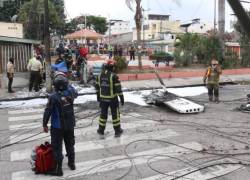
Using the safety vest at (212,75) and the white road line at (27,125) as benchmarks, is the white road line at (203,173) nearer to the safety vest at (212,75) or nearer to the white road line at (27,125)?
the white road line at (27,125)

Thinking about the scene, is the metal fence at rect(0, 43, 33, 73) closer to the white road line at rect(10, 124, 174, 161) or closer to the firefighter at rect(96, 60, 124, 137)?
the firefighter at rect(96, 60, 124, 137)

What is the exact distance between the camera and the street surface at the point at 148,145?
686 centimetres

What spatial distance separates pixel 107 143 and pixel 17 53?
2221 centimetres

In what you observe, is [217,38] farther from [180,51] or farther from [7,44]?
[7,44]

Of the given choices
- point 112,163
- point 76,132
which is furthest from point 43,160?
point 76,132

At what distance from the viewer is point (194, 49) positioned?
30609 millimetres

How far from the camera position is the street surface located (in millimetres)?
6859

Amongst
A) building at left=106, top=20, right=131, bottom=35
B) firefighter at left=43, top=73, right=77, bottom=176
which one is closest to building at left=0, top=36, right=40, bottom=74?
firefighter at left=43, top=73, right=77, bottom=176

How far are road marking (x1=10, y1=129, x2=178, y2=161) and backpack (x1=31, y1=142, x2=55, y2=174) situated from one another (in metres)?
1.15

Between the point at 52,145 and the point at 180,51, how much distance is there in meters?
25.0

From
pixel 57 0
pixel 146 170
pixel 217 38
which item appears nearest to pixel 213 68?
pixel 146 170

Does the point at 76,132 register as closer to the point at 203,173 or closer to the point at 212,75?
the point at 203,173

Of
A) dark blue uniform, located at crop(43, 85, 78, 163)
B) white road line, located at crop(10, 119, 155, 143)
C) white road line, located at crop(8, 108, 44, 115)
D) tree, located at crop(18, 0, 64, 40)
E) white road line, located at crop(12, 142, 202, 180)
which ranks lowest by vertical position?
white road line, located at crop(12, 142, 202, 180)

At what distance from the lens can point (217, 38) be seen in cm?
2866
